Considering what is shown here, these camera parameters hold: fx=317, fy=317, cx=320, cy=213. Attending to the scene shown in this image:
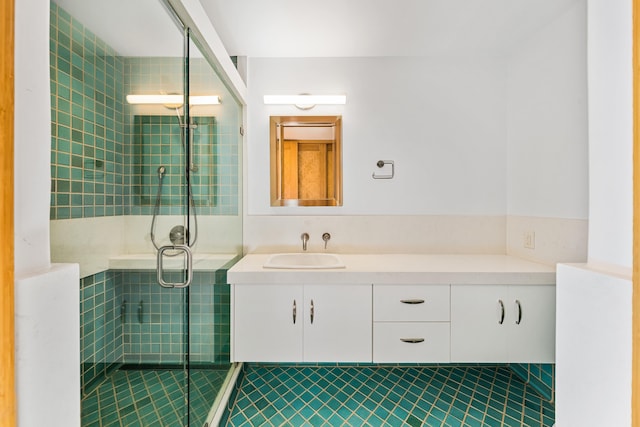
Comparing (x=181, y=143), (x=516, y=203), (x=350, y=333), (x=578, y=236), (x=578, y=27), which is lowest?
(x=350, y=333)

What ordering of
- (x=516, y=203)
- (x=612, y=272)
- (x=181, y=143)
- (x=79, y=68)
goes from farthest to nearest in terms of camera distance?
(x=516, y=203) < (x=181, y=143) < (x=79, y=68) < (x=612, y=272)

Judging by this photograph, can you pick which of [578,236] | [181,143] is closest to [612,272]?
[181,143]

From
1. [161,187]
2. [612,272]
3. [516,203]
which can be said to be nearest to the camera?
[612,272]

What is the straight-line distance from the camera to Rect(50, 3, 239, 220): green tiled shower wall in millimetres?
692

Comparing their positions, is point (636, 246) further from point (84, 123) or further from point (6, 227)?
point (84, 123)

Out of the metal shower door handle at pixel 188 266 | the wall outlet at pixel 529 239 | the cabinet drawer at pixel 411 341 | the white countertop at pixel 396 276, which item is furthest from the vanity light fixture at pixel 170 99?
the wall outlet at pixel 529 239

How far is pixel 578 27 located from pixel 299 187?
1895mm

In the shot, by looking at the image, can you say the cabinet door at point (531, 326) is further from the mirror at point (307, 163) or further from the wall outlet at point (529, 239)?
the mirror at point (307, 163)

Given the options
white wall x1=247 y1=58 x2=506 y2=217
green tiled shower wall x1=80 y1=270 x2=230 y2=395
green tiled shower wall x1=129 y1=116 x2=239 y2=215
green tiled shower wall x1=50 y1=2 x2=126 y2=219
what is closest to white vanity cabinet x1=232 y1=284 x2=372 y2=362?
green tiled shower wall x1=80 y1=270 x2=230 y2=395

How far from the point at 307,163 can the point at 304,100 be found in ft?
1.51

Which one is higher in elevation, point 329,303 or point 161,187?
point 161,187

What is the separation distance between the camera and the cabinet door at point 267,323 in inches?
69.4

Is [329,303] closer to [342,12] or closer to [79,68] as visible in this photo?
[79,68]

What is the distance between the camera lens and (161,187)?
1.14 meters
